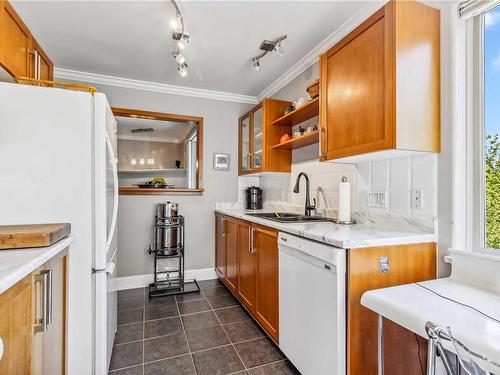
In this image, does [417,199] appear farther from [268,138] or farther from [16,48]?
[16,48]

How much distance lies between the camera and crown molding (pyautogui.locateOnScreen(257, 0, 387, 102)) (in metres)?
1.82

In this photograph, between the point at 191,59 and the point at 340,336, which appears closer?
the point at 340,336

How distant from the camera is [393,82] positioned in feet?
4.36

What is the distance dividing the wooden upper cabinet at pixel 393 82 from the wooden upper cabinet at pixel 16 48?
6.56 ft

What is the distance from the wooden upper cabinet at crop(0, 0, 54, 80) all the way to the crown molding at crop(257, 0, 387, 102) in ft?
7.14

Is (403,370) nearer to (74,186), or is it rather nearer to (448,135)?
(448,135)

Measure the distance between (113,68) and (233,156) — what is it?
167 centimetres

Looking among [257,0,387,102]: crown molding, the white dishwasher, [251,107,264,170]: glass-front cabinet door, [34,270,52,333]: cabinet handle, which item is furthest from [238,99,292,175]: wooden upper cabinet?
[34,270,52,333]: cabinet handle

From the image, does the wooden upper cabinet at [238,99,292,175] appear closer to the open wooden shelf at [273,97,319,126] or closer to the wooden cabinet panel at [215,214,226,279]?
the open wooden shelf at [273,97,319,126]

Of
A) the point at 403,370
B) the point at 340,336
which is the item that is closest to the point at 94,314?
the point at 340,336

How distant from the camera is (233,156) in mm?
3574

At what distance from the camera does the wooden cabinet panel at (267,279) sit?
6.01 ft

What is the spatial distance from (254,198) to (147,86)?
1880mm

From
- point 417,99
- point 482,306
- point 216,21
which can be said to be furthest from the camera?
point 216,21
